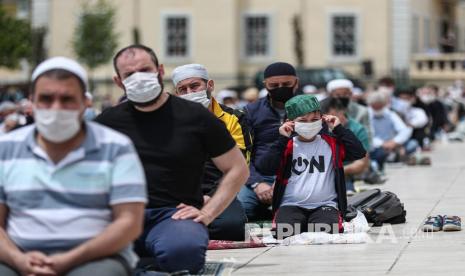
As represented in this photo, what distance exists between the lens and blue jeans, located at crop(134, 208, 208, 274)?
8453 millimetres

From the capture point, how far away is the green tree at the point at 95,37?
57250mm

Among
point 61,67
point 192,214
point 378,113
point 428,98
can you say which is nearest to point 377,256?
point 192,214

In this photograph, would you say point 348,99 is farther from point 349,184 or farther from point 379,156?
point 379,156

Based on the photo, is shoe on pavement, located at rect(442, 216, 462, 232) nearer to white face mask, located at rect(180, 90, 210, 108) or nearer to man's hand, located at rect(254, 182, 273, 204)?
man's hand, located at rect(254, 182, 273, 204)

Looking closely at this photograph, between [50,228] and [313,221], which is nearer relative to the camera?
[50,228]

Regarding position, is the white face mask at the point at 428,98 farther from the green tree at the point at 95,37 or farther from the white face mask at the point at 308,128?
the white face mask at the point at 308,128

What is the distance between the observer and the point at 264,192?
41.6 ft

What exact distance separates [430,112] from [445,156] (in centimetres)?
891

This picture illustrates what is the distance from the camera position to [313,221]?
37.3ft

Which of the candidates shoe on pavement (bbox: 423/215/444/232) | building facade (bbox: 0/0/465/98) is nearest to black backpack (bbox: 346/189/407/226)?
shoe on pavement (bbox: 423/215/444/232)

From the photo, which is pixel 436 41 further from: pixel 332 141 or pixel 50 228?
pixel 50 228

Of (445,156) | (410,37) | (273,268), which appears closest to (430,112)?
(445,156)

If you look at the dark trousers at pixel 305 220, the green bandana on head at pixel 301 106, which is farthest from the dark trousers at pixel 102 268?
the green bandana on head at pixel 301 106

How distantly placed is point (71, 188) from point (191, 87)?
4590mm
